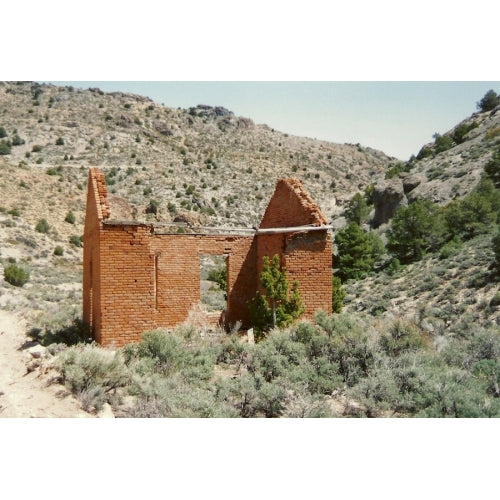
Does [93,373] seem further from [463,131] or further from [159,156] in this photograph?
[463,131]

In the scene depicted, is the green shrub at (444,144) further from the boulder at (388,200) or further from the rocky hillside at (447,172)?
the boulder at (388,200)

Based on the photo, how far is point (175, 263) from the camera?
14.4 metres

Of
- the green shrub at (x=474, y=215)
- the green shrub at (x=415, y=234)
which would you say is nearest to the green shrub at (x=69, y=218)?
the green shrub at (x=415, y=234)

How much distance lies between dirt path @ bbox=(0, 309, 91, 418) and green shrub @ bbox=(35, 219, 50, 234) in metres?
31.0

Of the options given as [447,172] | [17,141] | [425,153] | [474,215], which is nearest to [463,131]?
[425,153]

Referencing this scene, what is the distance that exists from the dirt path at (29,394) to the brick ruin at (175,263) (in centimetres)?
180

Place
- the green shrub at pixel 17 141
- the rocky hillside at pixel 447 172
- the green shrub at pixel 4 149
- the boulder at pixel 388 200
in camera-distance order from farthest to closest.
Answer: the green shrub at pixel 17 141 → the green shrub at pixel 4 149 → the boulder at pixel 388 200 → the rocky hillside at pixel 447 172

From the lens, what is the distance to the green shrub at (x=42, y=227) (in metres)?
39.8

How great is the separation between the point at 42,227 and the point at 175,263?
29.6 meters

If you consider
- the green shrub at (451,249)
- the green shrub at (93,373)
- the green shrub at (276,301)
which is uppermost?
the green shrub at (451,249)

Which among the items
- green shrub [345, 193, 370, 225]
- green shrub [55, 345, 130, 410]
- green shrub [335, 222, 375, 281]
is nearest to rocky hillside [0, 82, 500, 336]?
green shrub [345, 193, 370, 225]

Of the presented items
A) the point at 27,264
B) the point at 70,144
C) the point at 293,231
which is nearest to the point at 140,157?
the point at 70,144

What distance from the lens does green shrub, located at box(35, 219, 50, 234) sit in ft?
131

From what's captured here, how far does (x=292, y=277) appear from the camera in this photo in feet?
38.8
